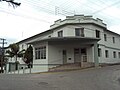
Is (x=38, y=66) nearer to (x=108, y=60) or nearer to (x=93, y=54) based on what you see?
(x=93, y=54)

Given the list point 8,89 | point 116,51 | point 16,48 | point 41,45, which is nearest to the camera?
point 8,89

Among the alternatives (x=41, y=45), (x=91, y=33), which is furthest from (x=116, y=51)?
(x=41, y=45)

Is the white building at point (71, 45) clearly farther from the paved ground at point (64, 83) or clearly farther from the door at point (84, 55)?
the paved ground at point (64, 83)

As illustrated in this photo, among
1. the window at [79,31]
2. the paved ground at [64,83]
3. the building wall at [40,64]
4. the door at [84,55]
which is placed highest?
the window at [79,31]

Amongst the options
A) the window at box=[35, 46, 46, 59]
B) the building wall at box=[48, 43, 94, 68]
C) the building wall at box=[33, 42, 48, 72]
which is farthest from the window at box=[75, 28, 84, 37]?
the window at box=[35, 46, 46, 59]

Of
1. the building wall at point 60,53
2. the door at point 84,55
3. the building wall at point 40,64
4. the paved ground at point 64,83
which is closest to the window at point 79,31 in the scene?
the building wall at point 60,53

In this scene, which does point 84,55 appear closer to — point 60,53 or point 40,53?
point 60,53

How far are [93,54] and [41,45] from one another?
837 centimetres

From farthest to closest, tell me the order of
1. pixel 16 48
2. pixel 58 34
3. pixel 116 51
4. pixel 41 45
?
1. pixel 16 48
2. pixel 116 51
3. pixel 58 34
4. pixel 41 45

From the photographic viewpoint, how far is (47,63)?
86.7 feet

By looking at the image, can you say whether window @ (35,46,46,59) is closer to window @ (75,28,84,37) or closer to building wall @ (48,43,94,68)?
building wall @ (48,43,94,68)

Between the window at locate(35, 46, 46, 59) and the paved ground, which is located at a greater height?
the window at locate(35, 46, 46, 59)

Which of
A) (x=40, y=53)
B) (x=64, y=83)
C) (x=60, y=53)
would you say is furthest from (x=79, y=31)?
(x=64, y=83)

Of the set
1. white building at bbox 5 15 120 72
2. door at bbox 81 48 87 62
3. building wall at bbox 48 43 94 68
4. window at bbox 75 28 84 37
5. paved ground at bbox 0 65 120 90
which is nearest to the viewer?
paved ground at bbox 0 65 120 90
